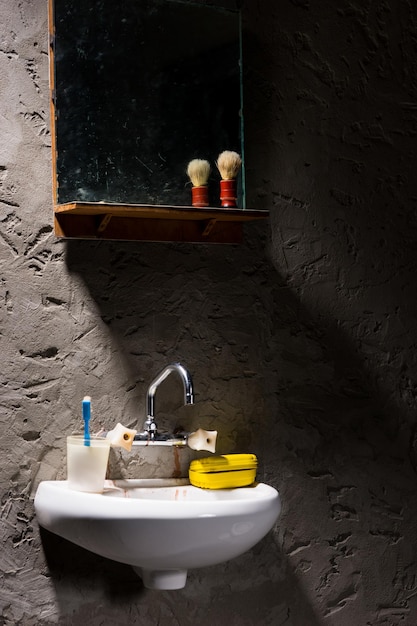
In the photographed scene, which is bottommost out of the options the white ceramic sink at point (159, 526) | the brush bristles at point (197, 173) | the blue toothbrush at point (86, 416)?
the white ceramic sink at point (159, 526)

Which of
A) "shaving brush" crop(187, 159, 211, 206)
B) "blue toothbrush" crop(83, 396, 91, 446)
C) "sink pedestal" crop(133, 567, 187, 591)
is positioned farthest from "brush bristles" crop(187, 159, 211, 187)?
"sink pedestal" crop(133, 567, 187, 591)

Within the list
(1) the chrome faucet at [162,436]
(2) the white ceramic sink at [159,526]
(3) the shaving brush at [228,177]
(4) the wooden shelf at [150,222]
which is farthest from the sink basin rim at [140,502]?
(3) the shaving brush at [228,177]

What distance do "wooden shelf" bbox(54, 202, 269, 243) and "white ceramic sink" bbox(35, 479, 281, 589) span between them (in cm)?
60

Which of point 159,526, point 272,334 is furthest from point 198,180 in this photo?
point 159,526

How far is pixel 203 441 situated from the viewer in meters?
2.04

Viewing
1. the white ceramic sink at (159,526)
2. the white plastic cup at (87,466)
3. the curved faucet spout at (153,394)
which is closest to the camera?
the white ceramic sink at (159,526)

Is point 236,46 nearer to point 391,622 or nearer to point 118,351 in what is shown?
point 118,351

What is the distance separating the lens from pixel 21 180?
1985 mm

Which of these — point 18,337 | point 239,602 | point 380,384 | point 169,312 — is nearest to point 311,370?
point 380,384

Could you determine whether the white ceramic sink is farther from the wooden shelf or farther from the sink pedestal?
the wooden shelf

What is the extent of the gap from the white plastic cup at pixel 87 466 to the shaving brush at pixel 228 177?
66 cm

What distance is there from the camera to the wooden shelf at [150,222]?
76.0 inches

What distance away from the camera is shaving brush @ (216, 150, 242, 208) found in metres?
2.09

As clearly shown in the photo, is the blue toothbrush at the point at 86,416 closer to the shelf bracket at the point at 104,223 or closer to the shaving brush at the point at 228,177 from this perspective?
the shelf bracket at the point at 104,223
